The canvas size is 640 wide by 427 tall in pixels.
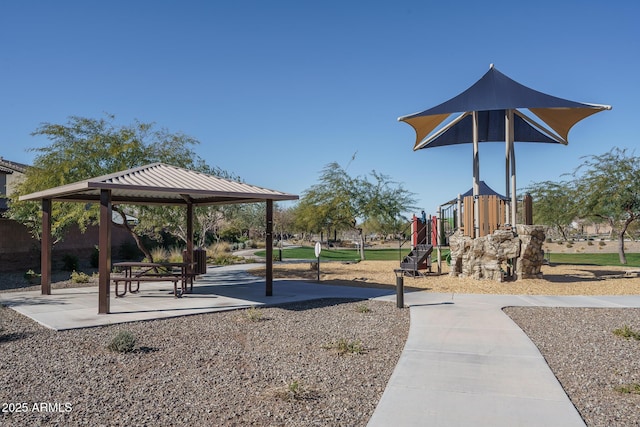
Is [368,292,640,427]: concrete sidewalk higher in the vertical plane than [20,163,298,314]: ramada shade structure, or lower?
lower

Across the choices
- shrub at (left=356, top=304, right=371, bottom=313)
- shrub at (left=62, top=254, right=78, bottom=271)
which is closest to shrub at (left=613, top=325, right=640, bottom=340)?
shrub at (left=356, top=304, right=371, bottom=313)

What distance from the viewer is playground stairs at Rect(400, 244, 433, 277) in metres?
18.7

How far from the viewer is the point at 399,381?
5934 mm

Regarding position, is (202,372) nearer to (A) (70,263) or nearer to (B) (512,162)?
(B) (512,162)

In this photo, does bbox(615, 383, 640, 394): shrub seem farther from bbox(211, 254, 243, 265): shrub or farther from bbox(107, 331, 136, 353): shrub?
bbox(211, 254, 243, 265): shrub

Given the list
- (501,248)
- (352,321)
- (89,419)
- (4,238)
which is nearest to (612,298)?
(501,248)

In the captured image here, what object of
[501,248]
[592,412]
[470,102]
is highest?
[470,102]

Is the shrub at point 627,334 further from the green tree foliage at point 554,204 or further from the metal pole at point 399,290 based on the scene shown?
the green tree foliage at point 554,204

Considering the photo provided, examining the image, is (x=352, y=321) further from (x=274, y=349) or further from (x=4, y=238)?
(x=4, y=238)

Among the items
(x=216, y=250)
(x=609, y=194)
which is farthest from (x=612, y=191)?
(x=216, y=250)

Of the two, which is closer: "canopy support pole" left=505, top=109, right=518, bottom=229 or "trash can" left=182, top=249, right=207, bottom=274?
"trash can" left=182, top=249, right=207, bottom=274

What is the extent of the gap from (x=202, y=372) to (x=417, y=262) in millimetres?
13345

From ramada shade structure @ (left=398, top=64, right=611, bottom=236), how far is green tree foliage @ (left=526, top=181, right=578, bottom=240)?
Answer: 31.3ft

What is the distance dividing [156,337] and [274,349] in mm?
2138
